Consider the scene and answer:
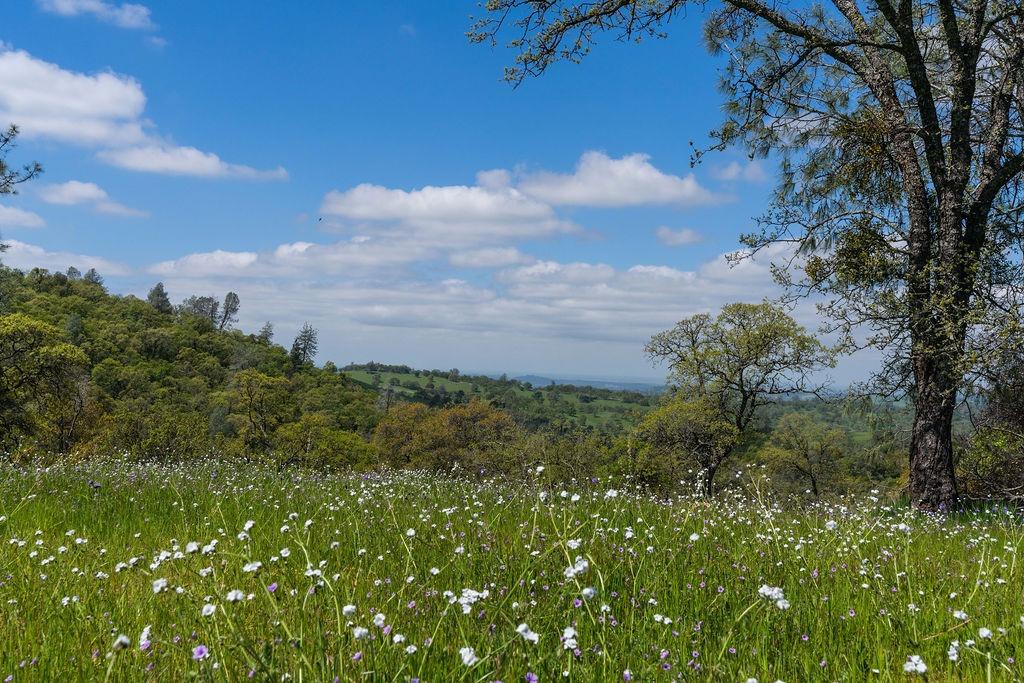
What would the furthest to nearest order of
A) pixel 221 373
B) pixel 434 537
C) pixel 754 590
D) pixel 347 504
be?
pixel 221 373, pixel 347 504, pixel 434 537, pixel 754 590

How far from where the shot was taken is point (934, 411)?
11.4 meters

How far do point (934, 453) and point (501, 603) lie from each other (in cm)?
1126

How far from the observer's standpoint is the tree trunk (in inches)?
445

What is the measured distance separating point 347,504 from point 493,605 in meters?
4.54

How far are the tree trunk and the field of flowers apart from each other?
518cm

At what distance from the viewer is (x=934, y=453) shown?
11438 mm

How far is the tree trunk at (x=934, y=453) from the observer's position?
11312 mm

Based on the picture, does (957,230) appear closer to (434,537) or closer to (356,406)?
(434,537)

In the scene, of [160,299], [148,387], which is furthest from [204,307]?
[148,387]

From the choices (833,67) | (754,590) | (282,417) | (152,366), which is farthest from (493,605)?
(152,366)

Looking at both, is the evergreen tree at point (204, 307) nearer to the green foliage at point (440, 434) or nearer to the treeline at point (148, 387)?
the treeline at point (148, 387)

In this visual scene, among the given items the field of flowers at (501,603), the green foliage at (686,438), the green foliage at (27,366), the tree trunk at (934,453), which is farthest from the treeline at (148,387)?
the green foliage at (686,438)

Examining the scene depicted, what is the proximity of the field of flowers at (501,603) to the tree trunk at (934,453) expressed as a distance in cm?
518

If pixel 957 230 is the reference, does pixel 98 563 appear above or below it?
below
